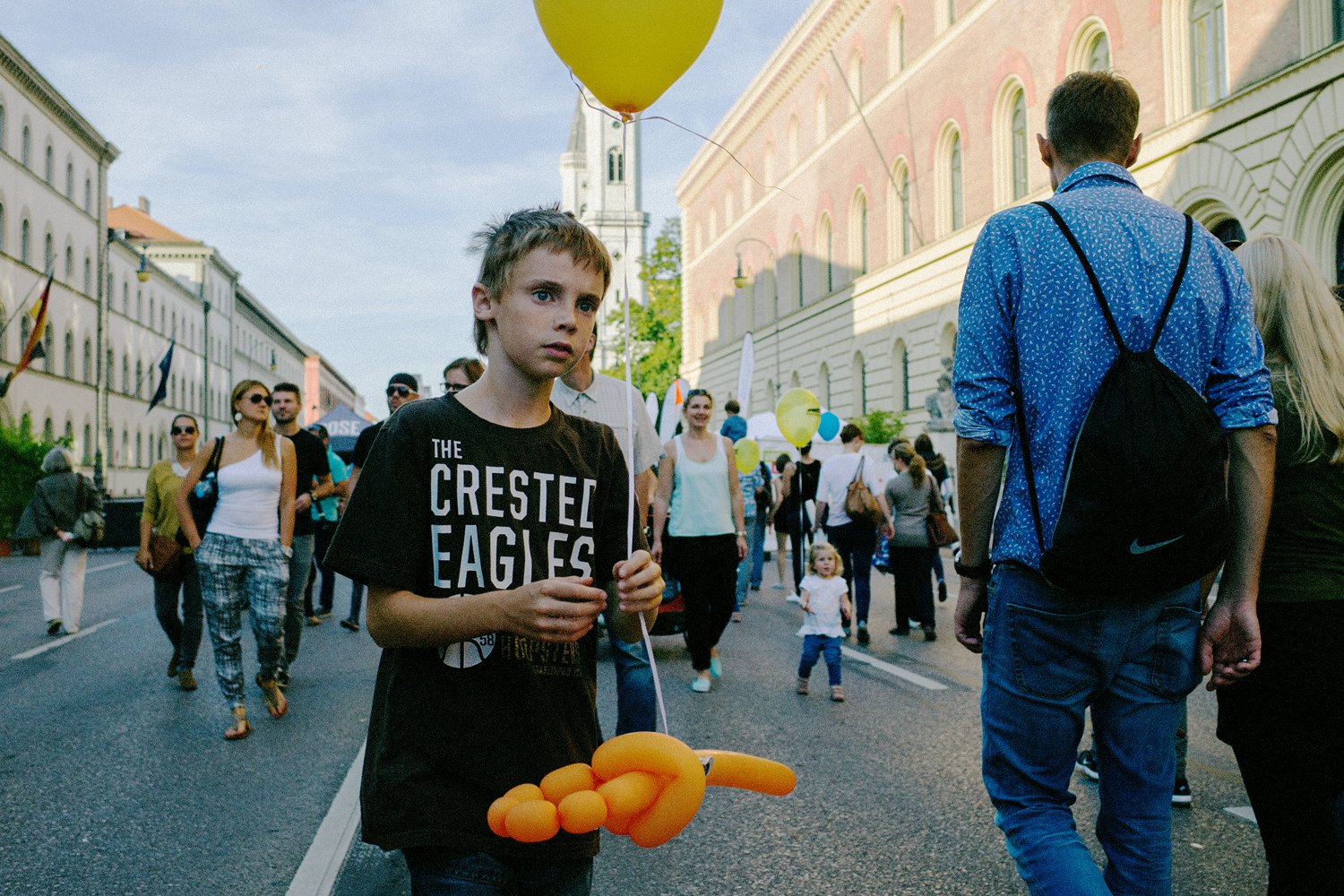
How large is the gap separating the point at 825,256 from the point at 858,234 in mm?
2866

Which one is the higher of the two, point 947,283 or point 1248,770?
point 947,283

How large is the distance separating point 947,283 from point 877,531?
1911 cm

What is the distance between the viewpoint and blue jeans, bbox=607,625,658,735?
4680 millimetres

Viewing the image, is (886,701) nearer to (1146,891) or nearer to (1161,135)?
(1146,891)

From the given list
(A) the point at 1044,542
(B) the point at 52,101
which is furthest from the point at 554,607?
(B) the point at 52,101

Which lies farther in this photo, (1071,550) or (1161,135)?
(1161,135)

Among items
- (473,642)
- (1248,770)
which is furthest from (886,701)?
(473,642)

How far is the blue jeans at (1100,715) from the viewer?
2.27 meters

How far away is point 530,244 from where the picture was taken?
2070 millimetres

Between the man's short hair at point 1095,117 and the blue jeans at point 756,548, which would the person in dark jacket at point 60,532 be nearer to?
the blue jeans at point 756,548

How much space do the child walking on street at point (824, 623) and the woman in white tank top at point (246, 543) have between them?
10.6ft

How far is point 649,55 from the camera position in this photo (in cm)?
279

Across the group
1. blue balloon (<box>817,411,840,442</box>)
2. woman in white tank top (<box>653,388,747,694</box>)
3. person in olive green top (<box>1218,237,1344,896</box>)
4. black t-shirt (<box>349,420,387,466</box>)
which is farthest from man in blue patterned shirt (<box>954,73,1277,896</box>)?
blue balloon (<box>817,411,840,442</box>)

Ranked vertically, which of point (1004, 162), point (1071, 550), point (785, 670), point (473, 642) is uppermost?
point (1004, 162)
